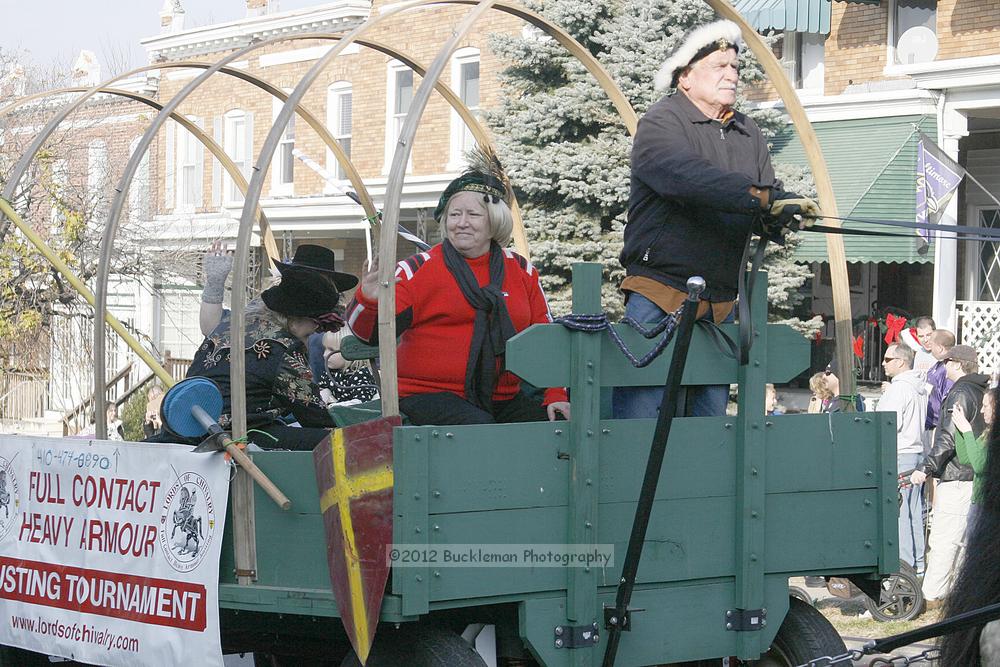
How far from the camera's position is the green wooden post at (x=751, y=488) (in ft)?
14.0

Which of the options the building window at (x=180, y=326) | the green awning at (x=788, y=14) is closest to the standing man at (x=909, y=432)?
the green awning at (x=788, y=14)

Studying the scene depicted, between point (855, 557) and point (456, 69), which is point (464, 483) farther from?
point (456, 69)

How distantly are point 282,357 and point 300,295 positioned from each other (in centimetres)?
41

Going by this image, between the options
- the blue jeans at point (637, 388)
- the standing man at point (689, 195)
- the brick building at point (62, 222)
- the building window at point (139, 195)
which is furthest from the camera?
the building window at point (139, 195)

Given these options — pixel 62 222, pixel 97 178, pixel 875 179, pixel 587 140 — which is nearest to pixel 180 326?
pixel 97 178

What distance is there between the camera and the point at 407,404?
15.2 feet

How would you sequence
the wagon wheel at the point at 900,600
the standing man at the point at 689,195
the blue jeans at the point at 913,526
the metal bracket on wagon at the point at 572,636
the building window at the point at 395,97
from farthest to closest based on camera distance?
the building window at the point at 395,97
the blue jeans at the point at 913,526
the wagon wheel at the point at 900,600
the standing man at the point at 689,195
the metal bracket on wagon at the point at 572,636

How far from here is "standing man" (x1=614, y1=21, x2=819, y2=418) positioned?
4.39 meters

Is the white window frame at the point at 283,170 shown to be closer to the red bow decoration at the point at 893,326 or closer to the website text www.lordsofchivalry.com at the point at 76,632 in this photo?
the red bow decoration at the point at 893,326

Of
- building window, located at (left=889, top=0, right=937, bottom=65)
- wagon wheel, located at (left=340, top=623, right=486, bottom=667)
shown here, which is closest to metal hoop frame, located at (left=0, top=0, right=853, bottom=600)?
wagon wheel, located at (left=340, top=623, right=486, bottom=667)

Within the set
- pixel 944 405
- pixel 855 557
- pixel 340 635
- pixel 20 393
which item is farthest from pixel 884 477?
pixel 20 393

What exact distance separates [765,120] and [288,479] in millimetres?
12108

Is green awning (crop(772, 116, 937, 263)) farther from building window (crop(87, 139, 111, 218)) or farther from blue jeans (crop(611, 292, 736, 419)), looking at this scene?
blue jeans (crop(611, 292, 736, 419))

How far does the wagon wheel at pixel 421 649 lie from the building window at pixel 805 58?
13716 millimetres
